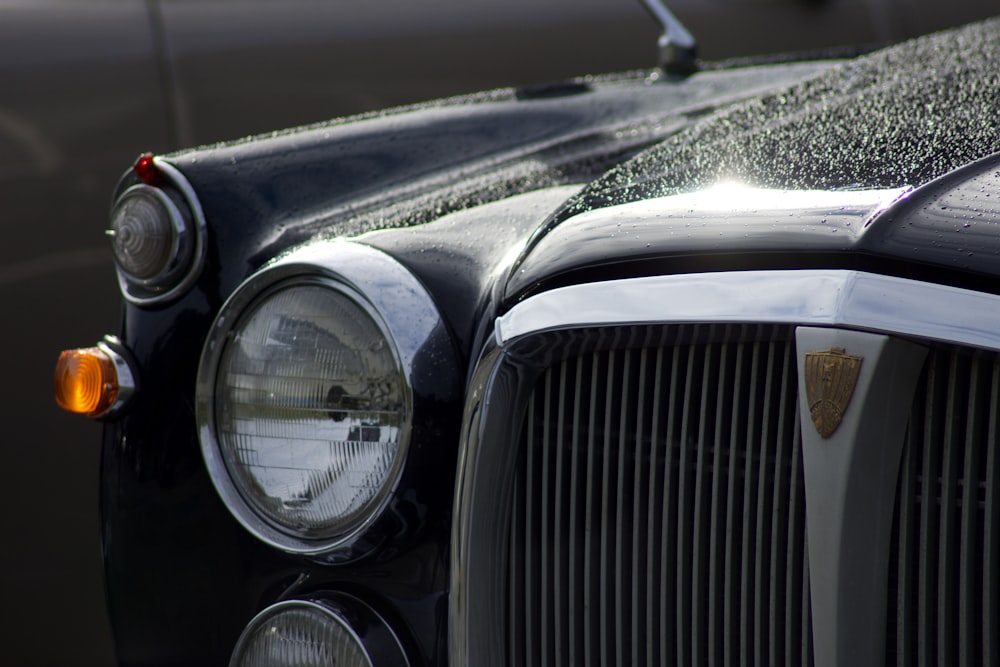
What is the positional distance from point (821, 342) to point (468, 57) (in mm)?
2252

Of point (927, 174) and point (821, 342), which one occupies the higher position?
point (927, 174)

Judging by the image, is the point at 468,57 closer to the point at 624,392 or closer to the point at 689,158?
the point at 689,158

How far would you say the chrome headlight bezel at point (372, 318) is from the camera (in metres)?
1.42

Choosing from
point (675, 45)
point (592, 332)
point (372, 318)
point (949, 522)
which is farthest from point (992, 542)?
point (675, 45)

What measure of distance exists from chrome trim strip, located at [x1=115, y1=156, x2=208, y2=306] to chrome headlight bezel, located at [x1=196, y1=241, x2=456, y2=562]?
167 mm

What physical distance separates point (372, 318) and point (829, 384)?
604mm

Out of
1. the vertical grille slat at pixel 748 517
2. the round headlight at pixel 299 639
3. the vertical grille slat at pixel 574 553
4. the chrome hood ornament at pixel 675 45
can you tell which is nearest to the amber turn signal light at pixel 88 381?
the round headlight at pixel 299 639

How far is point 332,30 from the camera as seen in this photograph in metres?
3.00

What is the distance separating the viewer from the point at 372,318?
1.44 m

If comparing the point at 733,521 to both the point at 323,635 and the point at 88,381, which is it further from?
the point at 88,381

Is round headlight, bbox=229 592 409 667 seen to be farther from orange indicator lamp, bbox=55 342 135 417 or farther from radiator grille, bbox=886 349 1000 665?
radiator grille, bbox=886 349 1000 665

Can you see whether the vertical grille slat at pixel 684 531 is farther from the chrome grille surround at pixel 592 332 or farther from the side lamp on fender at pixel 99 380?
the side lamp on fender at pixel 99 380

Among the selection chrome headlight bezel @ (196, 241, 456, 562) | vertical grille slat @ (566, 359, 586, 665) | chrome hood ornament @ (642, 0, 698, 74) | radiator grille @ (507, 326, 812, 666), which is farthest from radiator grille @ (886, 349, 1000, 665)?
chrome hood ornament @ (642, 0, 698, 74)

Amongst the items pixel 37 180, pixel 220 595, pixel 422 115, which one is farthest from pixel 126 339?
pixel 37 180
